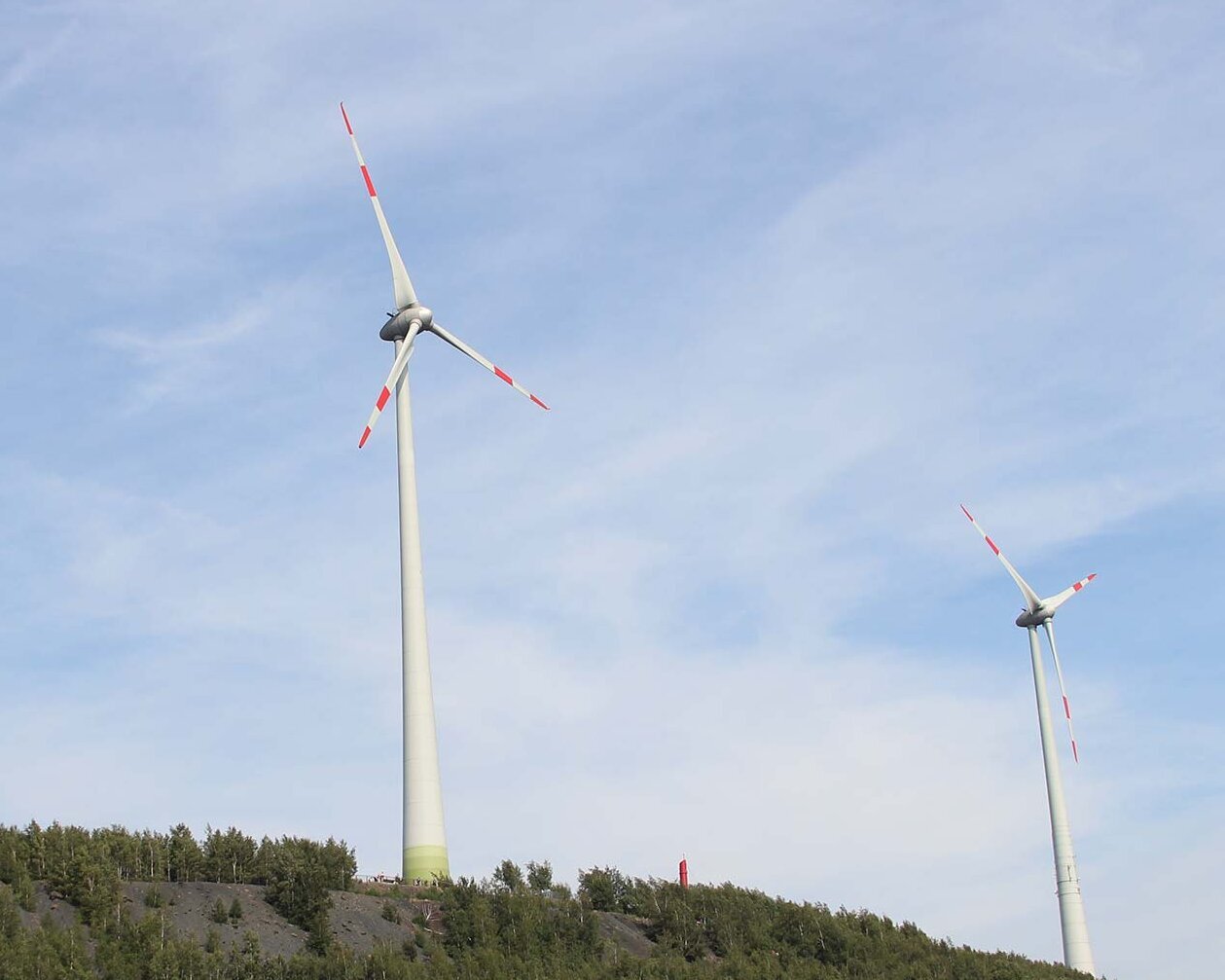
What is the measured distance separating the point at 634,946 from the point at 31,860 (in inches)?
873

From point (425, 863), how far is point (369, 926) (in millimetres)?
9045

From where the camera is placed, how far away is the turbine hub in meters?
75.9

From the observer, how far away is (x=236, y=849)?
5722 cm

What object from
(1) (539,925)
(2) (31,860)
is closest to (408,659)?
(1) (539,925)

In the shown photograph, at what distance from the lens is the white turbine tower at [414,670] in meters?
64.6

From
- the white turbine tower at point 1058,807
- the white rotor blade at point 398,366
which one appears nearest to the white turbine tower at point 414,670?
the white rotor blade at point 398,366

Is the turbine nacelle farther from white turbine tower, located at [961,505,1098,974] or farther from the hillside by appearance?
the hillside

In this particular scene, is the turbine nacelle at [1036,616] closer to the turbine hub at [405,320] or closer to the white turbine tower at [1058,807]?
the white turbine tower at [1058,807]

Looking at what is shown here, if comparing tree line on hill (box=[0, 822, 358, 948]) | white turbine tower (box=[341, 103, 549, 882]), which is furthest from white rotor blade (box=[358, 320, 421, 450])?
tree line on hill (box=[0, 822, 358, 948])

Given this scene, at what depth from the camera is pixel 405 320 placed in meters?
75.9

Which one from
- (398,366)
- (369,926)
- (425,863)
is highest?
(398,366)

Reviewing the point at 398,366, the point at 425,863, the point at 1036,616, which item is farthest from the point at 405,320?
the point at 1036,616

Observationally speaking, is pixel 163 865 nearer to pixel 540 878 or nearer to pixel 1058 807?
pixel 540 878

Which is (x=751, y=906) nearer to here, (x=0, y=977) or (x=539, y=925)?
(x=539, y=925)
